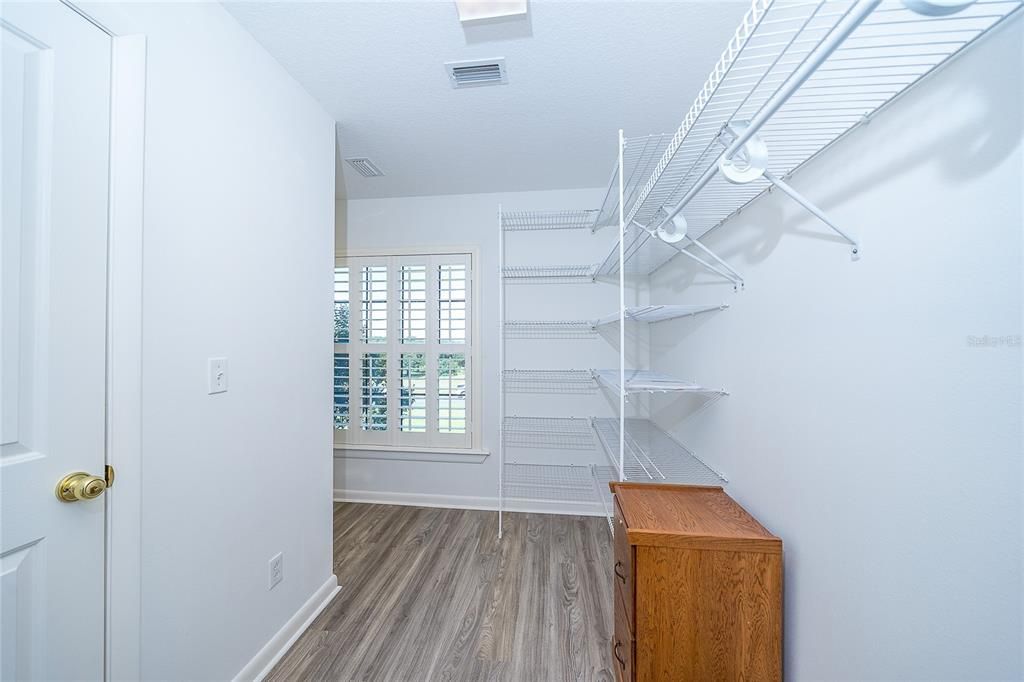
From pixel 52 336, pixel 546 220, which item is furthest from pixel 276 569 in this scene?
pixel 546 220

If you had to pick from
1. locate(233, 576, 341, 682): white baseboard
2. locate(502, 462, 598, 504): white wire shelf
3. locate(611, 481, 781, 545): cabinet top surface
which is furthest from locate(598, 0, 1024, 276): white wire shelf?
locate(233, 576, 341, 682): white baseboard

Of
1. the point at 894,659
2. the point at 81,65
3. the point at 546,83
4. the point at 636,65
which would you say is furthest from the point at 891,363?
the point at 81,65

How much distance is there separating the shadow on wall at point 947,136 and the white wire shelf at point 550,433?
6.76 feet

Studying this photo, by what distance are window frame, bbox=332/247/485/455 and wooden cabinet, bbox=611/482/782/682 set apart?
6.35 ft

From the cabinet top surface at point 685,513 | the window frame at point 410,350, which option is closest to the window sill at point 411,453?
the window frame at point 410,350

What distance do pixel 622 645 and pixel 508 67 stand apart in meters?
2.13

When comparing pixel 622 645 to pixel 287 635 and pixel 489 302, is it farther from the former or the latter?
pixel 489 302

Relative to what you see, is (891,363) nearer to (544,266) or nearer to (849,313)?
(849,313)

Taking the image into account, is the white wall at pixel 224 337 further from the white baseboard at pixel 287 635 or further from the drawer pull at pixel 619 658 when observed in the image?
the drawer pull at pixel 619 658

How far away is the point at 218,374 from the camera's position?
1.27 meters

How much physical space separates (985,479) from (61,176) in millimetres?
1951

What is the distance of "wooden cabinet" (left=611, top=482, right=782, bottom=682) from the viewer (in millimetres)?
1083

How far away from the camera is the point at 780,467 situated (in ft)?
3.96

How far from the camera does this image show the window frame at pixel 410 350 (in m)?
2.96
